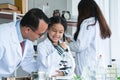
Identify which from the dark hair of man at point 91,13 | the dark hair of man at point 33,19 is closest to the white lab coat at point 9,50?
the dark hair of man at point 33,19

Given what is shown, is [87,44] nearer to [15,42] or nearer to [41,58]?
[41,58]

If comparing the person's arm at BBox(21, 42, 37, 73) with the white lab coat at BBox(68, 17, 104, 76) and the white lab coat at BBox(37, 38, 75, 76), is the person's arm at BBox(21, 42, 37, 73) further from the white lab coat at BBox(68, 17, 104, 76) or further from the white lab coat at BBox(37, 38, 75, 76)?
the white lab coat at BBox(68, 17, 104, 76)

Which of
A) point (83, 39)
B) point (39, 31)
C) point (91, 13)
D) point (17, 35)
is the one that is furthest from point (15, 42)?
point (91, 13)

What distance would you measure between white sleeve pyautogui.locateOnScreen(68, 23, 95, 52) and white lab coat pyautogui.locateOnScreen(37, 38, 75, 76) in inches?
13.9

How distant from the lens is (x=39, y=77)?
1.54 meters

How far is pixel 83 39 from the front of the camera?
2.29 metres

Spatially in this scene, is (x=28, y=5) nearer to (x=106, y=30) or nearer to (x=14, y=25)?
(x=106, y=30)

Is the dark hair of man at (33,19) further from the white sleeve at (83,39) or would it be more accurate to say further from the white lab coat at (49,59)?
the white sleeve at (83,39)

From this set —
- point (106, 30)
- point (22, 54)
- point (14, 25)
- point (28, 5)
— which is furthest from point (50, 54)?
point (28, 5)

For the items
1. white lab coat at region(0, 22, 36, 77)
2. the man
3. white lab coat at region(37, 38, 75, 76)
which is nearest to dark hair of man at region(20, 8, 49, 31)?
the man

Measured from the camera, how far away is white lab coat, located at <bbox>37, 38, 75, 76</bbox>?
1825mm

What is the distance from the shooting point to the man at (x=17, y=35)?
1.70 meters

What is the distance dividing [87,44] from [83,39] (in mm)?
62

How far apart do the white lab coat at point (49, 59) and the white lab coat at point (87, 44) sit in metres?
0.37
